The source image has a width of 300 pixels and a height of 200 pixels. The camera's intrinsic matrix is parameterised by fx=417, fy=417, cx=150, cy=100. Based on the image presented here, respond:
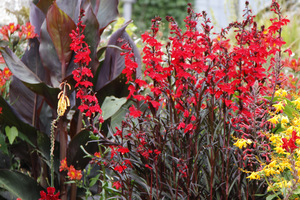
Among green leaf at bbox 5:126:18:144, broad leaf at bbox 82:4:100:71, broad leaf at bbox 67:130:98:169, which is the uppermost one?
broad leaf at bbox 82:4:100:71

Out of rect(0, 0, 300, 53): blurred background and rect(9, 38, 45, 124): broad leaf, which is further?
rect(0, 0, 300, 53): blurred background

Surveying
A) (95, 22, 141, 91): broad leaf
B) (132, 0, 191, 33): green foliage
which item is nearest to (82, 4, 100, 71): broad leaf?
(95, 22, 141, 91): broad leaf

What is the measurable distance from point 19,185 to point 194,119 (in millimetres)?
1294

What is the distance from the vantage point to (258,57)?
6.05ft

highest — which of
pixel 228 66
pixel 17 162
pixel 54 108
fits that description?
pixel 228 66

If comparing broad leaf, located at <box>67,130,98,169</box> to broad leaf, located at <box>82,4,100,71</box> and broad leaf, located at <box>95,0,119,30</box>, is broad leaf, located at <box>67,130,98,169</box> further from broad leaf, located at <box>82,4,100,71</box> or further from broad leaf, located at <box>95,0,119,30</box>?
broad leaf, located at <box>95,0,119,30</box>

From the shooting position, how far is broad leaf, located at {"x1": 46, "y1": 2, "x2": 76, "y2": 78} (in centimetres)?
243

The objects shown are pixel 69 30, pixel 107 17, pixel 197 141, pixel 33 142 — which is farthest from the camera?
pixel 107 17

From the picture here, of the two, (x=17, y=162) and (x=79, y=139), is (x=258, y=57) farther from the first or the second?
(x=17, y=162)

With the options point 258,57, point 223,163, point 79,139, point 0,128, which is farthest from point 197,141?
point 0,128

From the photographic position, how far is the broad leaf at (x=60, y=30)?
2426 mm

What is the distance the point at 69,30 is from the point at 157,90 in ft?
3.09

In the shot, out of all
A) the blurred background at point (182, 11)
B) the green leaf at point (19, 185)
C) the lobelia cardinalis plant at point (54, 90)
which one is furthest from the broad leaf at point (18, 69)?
the blurred background at point (182, 11)

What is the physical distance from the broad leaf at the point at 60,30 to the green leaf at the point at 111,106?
1.04 feet
